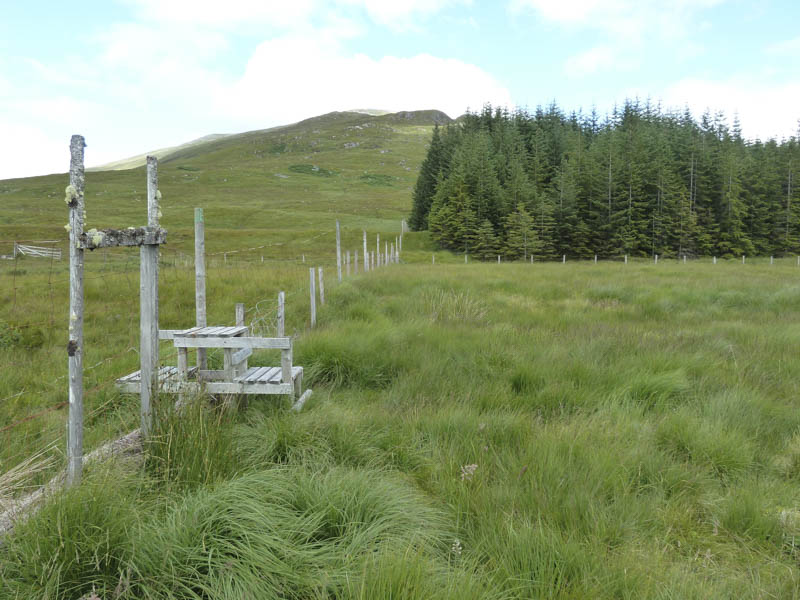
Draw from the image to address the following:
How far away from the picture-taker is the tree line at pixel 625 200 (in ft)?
144

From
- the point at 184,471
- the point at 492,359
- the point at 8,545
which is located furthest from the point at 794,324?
the point at 8,545

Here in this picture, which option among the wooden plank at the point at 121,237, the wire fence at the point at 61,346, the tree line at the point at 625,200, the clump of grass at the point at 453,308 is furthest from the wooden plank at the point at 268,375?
the tree line at the point at 625,200

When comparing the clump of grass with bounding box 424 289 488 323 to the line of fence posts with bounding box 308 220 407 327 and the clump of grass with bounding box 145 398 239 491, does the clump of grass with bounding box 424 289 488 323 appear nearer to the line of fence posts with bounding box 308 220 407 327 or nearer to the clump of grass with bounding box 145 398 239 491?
the line of fence posts with bounding box 308 220 407 327

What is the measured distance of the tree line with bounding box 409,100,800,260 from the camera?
43750 millimetres

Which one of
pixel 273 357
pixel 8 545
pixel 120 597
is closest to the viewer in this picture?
pixel 120 597

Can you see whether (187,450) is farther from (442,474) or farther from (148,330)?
(442,474)

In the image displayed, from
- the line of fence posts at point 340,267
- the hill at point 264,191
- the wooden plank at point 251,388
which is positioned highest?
the hill at point 264,191

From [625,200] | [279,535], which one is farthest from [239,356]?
[625,200]

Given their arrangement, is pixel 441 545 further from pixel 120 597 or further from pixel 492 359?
pixel 492 359

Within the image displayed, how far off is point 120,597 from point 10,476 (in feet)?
4.40

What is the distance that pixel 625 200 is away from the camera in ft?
145

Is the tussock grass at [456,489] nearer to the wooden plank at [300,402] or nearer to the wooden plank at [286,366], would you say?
the wooden plank at [300,402]

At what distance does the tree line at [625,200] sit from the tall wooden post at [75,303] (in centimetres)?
4169

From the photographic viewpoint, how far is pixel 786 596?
2.28 m
